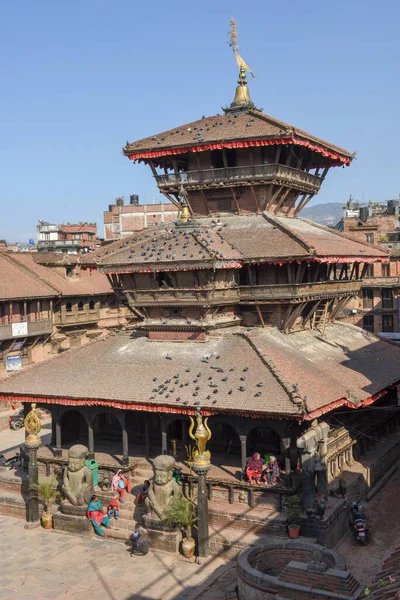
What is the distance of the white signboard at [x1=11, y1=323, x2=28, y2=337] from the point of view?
45.8m

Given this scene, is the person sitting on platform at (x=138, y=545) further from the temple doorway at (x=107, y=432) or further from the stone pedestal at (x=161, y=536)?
the temple doorway at (x=107, y=432)

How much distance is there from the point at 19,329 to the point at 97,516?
26747mm

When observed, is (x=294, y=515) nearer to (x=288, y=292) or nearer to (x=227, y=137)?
(x=288, y=292)

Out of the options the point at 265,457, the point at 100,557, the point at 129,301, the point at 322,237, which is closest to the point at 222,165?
the point at 322,237

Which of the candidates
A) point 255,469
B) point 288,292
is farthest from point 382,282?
point 255,469

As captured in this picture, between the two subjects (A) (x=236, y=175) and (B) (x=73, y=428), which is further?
(A) (x=236, y=175)

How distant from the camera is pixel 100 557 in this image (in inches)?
805

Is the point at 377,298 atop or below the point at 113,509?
atop

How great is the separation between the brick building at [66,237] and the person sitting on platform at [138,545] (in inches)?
2728

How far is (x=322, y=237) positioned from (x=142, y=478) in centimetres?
1400

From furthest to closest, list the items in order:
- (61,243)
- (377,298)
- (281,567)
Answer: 1. (61,243)
2. (377,298)
3. (281,567)

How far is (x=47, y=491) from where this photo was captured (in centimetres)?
2298

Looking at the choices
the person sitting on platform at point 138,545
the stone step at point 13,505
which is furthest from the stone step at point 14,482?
the person sitting on platform at point 138,545

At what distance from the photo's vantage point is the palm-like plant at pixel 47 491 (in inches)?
906
